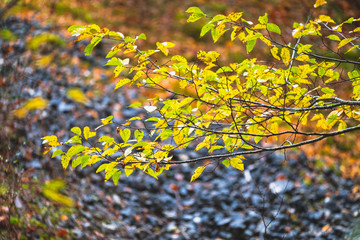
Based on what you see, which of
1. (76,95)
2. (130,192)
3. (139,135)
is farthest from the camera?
(76,95)

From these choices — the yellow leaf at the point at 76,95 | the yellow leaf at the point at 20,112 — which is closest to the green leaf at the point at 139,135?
the yellow leaf at the point at 20,112

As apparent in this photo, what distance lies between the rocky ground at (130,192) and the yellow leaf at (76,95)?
8 centimetres

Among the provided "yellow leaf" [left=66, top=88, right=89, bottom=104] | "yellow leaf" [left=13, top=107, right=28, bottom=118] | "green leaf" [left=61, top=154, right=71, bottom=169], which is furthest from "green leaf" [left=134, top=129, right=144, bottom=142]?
"yellow leaf" [left=66, top=88, right=89, bottom=104]

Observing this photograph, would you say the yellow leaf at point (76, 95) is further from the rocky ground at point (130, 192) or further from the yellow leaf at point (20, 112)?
the yellow leaf at point (20, 112)

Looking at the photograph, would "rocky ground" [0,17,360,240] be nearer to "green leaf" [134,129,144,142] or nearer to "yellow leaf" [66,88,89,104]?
"yellow leaf" [66,88,89,104]

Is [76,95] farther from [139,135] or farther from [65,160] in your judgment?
[139,135]

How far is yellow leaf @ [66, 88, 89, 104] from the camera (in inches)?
214

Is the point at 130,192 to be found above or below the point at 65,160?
below

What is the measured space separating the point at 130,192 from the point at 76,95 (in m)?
1.98

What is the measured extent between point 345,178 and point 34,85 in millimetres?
5076

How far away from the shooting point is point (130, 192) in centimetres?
452

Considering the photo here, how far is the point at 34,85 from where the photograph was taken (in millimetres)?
5266

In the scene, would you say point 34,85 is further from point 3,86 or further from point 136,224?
point 136,224

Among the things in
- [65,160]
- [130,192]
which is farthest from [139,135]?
[130,192]
